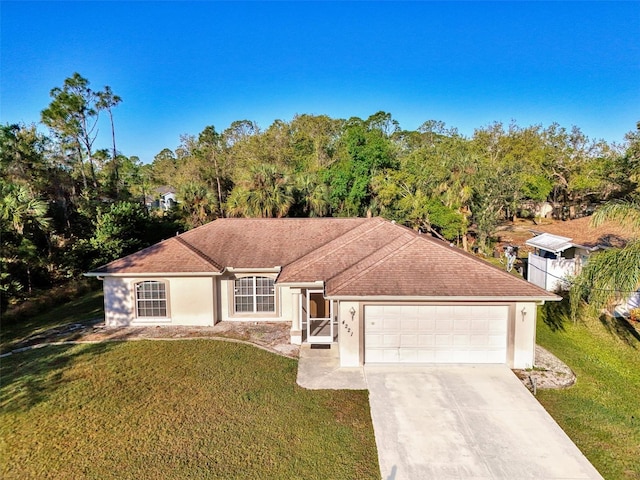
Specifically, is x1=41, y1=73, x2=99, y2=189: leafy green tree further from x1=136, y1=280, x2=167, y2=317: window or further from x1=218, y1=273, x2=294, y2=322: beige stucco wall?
x1=218, y1=273, x2=294, y2=322: beige stucco wall

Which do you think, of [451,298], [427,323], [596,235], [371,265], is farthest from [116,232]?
[596,235]

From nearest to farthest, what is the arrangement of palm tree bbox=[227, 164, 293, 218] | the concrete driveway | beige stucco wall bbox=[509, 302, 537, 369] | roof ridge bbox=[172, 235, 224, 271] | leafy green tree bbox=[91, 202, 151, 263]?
1. the concrete driveway
2. beige stucco wall bbox=[509, 302, 537, 369]
3. roof ridge bbox=[172, 235, 224, 271]
4. leafy green tree bbox=[91, 202, 151, 263]
5. palm tree bbox=[227, 164, 293, 218]

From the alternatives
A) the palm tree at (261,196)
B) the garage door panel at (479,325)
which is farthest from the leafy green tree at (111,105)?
the garage door panel at (479,325)

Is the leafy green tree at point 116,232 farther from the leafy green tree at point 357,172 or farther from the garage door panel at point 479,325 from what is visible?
the garage door panel at point 479,325

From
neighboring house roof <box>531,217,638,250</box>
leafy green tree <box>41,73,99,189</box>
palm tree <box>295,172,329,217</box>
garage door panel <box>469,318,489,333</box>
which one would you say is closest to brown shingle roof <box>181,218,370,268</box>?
garage door panel <box>469,318,489,333</box>

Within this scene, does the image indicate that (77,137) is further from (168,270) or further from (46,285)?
(168,270)

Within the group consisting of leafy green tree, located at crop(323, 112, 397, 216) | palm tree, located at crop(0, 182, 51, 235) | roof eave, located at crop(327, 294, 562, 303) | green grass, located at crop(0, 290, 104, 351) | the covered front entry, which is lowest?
green grass, located at crop(0, 290, 104, 351)
